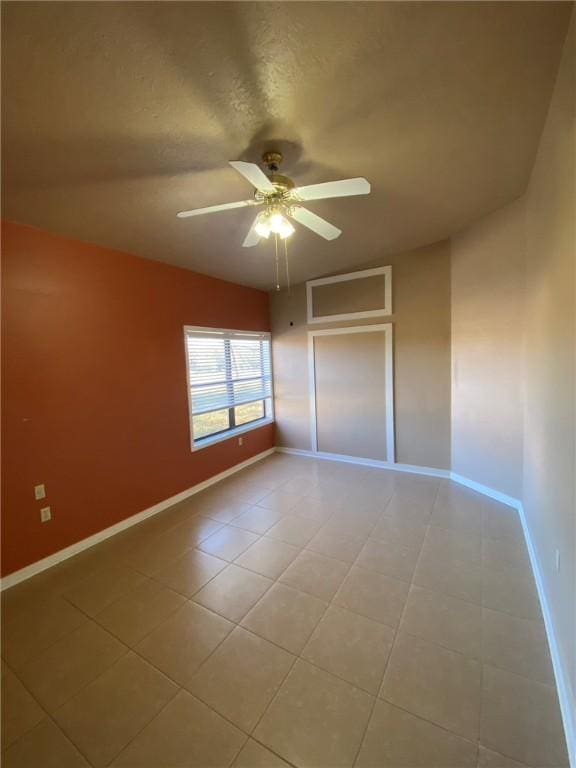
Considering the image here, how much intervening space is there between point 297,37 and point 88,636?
3084 mm

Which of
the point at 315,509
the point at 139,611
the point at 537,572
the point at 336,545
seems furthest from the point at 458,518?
the point at 139,611

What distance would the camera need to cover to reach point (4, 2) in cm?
98

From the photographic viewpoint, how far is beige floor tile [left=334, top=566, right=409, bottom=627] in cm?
185

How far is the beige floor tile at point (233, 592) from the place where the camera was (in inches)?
75.9

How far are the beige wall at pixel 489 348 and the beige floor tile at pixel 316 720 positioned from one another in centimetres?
253

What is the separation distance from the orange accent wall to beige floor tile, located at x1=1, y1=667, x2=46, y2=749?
96 centimetres

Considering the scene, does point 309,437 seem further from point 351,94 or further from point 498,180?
point 351,94

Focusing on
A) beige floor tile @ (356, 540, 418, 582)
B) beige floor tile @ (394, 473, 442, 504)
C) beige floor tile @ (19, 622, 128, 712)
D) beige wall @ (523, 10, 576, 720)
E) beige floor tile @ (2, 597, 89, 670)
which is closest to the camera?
beige wall @ (523, 10, 576, 720)

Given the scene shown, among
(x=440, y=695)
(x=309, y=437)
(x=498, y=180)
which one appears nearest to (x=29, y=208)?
(x=498, y=180)

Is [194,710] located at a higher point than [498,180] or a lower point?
lower

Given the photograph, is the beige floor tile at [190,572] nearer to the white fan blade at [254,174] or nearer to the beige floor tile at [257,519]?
the beige floor tile at [257,519]

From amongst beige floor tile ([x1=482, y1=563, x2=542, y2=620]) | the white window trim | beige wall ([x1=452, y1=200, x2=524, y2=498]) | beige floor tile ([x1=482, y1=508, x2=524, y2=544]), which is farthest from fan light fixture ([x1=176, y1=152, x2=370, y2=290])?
beige floor tile ([x1=482, y1=508, x2=524, y2=544])

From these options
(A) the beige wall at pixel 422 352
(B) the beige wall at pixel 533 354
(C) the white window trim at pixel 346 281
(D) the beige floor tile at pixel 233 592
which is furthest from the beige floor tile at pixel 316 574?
(C) the white window trim at pixel 346 281

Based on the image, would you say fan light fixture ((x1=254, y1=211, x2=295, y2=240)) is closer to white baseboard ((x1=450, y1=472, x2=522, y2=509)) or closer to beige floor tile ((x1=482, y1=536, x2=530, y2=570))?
beige floor tile ((x1=482, y1=536, x2=530, y2=570))
